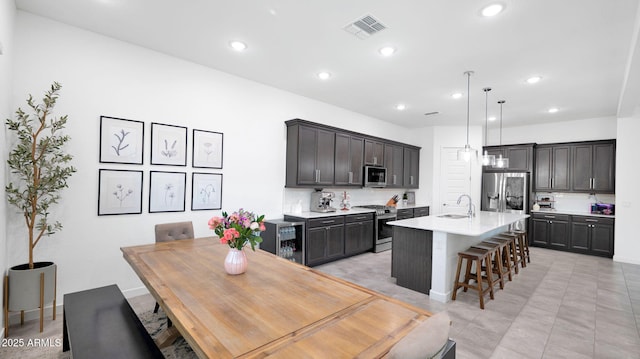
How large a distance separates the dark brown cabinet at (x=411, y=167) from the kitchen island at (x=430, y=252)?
10.5 ft

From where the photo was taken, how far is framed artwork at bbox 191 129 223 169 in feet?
12.5

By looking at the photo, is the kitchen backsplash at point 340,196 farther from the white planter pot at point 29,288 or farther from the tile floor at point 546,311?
the white planter pot at point 29,288

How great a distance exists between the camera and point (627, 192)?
527cm

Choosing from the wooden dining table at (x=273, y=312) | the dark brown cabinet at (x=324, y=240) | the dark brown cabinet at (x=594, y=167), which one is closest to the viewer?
the wooden dining table at (x=273, y=312)

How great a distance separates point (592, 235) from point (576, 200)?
3.30 feet

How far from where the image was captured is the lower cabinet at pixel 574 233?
5589 millimetres

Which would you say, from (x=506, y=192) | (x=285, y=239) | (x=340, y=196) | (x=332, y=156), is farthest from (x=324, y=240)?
(x=506, y=192)

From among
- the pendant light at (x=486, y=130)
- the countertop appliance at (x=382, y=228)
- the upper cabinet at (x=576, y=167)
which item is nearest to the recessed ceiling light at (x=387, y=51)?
the pendant light at (x=486, y=130)

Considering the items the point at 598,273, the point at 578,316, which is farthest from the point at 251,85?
the point at 598,273

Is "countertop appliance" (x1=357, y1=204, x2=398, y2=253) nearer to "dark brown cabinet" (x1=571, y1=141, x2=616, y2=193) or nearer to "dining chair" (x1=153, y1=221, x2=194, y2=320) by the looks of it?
"dining chair" (x1=153, y1=221, x2=194, y2=320)

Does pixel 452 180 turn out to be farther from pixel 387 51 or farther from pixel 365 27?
pixel 365 27

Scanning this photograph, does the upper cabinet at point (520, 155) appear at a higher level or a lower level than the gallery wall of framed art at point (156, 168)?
higher

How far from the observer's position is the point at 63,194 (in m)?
2.94

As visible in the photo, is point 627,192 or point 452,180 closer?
point 627,192
